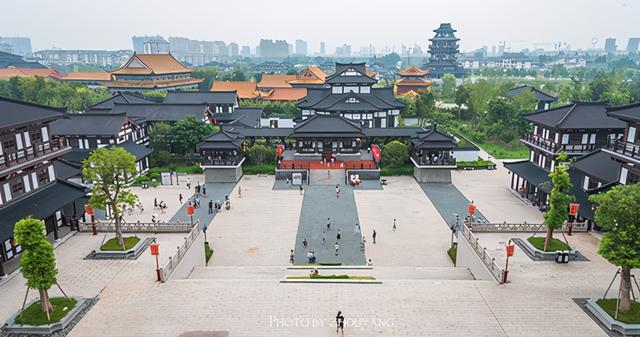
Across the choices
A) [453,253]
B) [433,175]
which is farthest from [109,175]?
[433,175]

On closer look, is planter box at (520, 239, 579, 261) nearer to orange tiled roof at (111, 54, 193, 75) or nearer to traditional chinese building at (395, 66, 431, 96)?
traditional chinese building at (395, 66, 431, 96)

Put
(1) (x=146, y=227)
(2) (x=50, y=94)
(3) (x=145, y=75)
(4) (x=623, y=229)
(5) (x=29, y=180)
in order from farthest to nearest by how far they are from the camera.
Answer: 1. (3) (x=145, y=75)
2. (2) (x=50, y=94)
3. (1) (x=146, y=227)
4. (5) (x=29, y=180)
5. (4) (x=623, y=229)

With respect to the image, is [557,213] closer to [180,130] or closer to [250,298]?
[250,298]

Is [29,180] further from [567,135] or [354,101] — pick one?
[354,101]

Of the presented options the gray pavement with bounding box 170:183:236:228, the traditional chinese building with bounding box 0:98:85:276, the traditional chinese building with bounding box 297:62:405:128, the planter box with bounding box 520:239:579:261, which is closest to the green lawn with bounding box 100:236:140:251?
the traditional chinese building with bounding box 0:98:85:276

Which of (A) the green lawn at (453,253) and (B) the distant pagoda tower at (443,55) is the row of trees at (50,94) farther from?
(B) the distant pagoda tower at (443,55)

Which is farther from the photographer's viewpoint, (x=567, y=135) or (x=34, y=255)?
(x=567, y=135)

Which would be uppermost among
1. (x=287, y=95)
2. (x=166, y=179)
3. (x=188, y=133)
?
(x=287, y=95)

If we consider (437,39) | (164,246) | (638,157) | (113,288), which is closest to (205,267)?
(164,246)
